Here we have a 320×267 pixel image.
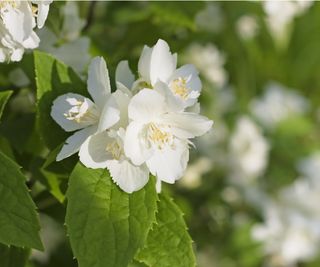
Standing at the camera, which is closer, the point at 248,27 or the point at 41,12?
the point at 41,12

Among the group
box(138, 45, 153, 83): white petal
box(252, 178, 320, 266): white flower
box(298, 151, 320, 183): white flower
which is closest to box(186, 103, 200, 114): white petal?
box(138, 45, 153, 83): white petal

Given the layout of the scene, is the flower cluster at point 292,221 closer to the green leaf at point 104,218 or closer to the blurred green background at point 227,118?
the blurred green background at point 227,118

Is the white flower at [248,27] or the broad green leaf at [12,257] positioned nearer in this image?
the broad green leaf at [12,257]

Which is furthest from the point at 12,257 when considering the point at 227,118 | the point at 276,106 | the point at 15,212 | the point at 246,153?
the point at 276,106

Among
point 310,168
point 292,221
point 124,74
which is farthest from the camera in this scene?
point 310,168

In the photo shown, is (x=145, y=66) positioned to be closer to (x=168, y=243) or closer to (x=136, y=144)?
(x=136, y=144)

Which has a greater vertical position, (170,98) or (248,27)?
(170,98)

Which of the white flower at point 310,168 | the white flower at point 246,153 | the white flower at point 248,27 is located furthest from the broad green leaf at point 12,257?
the white flower at point 248,27
